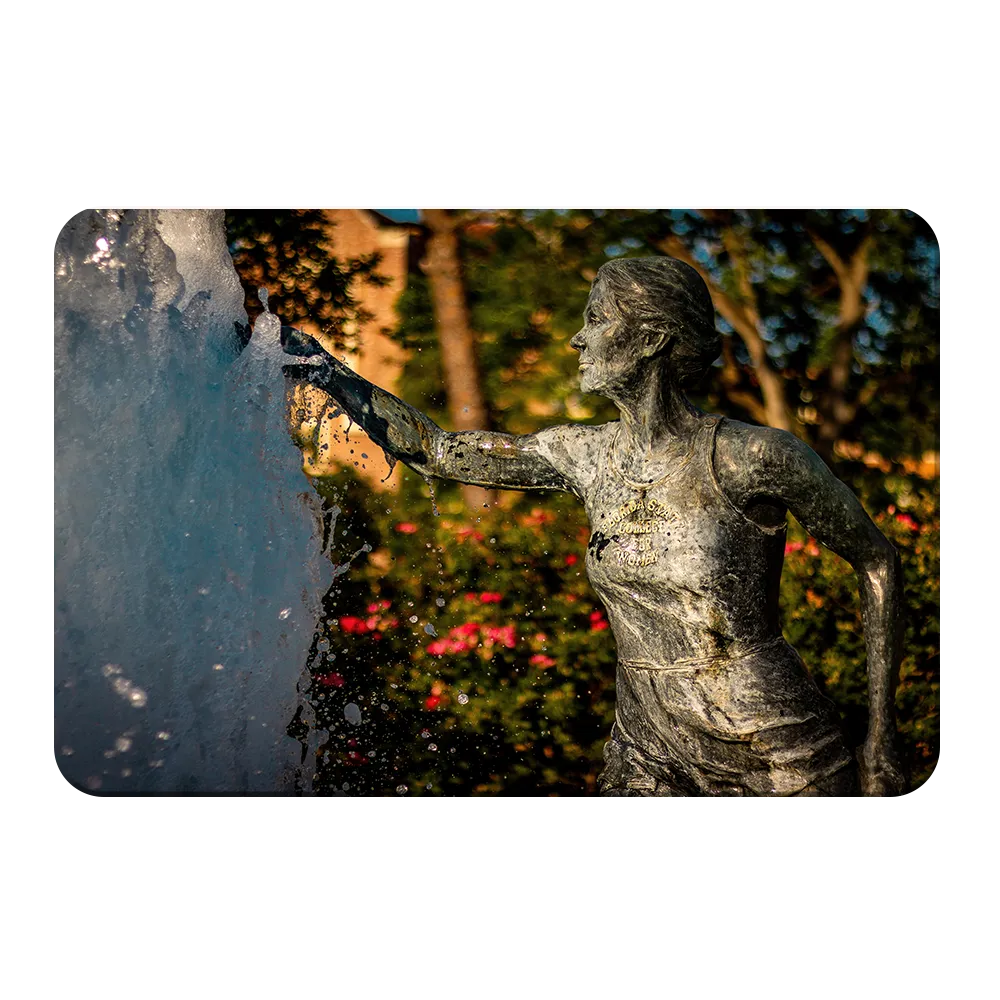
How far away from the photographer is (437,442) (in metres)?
3.59

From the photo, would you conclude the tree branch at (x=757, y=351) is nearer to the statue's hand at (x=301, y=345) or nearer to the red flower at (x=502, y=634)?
the red flower at (x=502, y=634)

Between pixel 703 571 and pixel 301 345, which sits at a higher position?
pixel 301 345

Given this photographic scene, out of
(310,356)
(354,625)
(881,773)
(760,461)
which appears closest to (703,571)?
(760,461)

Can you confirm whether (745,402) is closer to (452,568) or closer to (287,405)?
(452,568)

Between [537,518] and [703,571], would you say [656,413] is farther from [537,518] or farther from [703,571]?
[537,518]

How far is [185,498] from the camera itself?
5.23m

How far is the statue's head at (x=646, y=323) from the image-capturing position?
125 inches

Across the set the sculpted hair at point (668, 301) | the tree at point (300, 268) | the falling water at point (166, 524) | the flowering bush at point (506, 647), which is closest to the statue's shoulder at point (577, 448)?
the sculpted hair at point (668, 301)

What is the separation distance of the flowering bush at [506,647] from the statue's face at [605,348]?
9.67ft

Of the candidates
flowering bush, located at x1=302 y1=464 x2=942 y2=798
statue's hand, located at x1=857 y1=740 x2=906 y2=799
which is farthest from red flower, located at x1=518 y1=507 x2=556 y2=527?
statue's hand, located at x1=857 y1=740 x2=906 y2=799

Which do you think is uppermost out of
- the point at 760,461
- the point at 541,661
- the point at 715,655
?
the point at 760,461

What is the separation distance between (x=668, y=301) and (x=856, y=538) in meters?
0.75

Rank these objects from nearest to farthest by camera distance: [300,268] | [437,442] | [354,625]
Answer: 1. [437,442]
2. [354,625]
3. [300,268]

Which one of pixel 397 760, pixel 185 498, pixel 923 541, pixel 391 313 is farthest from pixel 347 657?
pixel 923 541
